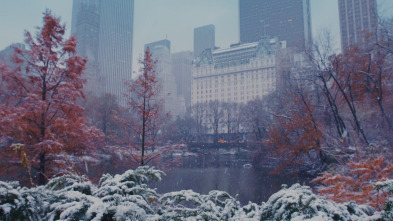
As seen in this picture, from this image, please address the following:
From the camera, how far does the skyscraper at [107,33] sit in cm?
10855

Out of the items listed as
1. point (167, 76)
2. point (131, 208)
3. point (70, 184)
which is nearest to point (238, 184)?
point (70, 184)

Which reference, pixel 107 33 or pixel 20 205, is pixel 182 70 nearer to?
pixel 107 33

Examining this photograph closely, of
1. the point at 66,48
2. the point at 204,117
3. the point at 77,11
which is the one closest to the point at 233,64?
the point at 204,117

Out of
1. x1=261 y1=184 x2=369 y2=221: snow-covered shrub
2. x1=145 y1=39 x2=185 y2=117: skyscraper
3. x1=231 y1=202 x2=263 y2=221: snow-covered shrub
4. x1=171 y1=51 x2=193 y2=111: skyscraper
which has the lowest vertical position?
x1=231 y1=202 x2=263 y2=221: snow-covered shrub

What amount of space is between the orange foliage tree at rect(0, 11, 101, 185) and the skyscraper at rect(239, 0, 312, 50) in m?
86.3

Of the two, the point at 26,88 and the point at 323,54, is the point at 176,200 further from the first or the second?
the point at 323,54

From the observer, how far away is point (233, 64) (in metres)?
99.0

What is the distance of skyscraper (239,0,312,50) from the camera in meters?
97.5

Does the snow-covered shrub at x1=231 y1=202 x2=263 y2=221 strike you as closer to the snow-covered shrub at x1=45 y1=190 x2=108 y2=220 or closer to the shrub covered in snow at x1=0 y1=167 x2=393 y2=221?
the shrub covered in snow at x1=0 y1=167 x2=393 y2=221

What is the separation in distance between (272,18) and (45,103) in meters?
123

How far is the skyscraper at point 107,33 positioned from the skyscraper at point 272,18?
185ft

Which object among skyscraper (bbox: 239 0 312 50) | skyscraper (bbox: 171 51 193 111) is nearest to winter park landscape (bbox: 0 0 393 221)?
skyscraper (bbox: 239 0 312 50)

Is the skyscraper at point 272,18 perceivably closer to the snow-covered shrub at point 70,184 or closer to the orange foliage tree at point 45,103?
the orange foliage tree at point 45,103

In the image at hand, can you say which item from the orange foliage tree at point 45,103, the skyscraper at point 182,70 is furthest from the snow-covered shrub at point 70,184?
the skyscraper at point 182,70
